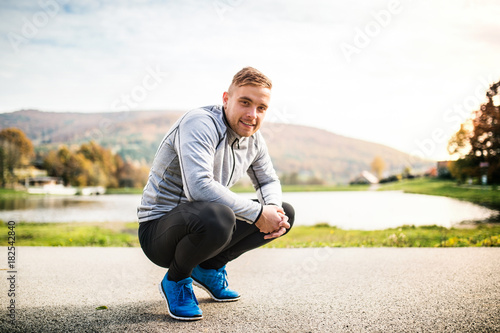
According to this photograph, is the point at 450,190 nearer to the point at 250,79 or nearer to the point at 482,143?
the point at 482,143

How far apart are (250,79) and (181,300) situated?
4.84 feet

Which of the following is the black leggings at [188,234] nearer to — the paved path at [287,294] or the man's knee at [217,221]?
the man's knee at [217,221]

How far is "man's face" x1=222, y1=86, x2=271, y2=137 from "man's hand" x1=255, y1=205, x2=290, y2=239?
0.52 m

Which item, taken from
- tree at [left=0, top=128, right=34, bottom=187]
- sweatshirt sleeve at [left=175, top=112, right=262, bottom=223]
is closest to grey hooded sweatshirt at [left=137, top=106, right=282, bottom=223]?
sweatshirt sleeve at [left=175, top=112, right=262, bottom=223]

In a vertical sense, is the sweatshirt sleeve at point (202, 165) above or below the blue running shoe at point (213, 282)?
above

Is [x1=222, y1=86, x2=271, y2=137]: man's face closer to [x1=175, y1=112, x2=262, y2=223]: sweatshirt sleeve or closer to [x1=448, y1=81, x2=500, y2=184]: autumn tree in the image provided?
[x1=175, y1=112, x2=262, y2=223]: sweatshirt sleeve

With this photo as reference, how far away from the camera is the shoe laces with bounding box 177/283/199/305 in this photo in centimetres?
265

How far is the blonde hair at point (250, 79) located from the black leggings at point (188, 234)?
0.82 m

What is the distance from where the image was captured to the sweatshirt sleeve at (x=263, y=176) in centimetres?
309

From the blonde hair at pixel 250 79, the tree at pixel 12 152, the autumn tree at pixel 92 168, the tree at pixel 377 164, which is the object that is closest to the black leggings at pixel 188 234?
the blonde hair at pixel 250 79

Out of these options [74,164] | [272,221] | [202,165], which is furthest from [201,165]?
[74,164]

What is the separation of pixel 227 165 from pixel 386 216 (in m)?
10.4

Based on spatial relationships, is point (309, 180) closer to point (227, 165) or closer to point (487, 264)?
point (487, 264)

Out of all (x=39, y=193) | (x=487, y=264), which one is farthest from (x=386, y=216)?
(x=39, y=193)
